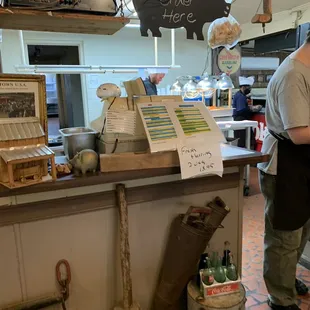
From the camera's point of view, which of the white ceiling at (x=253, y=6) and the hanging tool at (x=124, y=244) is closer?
the hanging tool at (x=124, y=244)

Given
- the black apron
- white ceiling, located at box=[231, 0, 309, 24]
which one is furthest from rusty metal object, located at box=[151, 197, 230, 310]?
white ceiling, located at box=[231, 0, 309, 24]

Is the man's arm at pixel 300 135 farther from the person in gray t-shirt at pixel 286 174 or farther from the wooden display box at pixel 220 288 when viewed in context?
the wooden display box at pixel 220 288

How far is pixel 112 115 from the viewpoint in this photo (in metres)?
1.50

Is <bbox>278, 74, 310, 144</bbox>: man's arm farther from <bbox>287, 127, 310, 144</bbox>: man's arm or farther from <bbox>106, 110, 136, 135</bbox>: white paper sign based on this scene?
<bbox>106, 110, 136, 135</bbox>: white paper sign

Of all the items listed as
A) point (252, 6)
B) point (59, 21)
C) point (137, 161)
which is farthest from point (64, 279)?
point (252, 6)

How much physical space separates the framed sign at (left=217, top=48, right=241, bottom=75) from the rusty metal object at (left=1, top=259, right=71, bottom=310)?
189 inches

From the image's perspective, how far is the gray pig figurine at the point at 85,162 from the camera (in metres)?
1.43

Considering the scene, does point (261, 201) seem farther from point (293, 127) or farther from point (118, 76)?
point (118, 76)

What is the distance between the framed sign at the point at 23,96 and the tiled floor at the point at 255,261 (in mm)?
1742

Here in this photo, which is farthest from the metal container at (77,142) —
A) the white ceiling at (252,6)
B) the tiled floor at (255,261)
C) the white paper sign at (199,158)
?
the white ceiling at (252,6)

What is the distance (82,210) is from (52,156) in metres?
0.33

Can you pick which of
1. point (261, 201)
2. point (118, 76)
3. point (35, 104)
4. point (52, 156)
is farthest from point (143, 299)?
point (118, 76)

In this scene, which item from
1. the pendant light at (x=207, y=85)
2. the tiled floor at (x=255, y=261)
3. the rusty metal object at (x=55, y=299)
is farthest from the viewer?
the pendant light at (x=207, y=85)

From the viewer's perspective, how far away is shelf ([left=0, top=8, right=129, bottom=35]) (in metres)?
1.37
